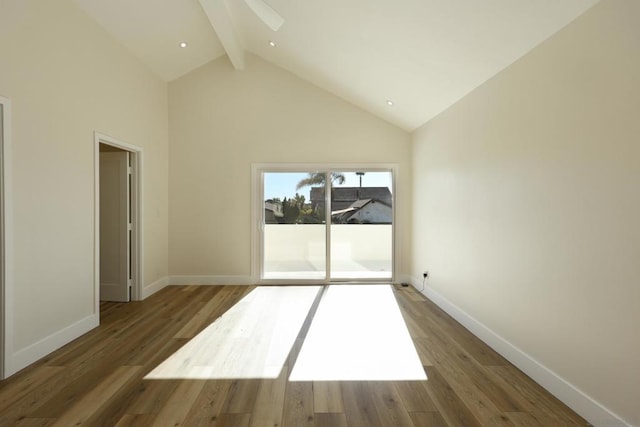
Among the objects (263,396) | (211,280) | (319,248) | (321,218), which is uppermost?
(321,218)

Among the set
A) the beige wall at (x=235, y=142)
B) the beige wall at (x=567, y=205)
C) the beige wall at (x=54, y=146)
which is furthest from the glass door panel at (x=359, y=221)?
the beige wall at (x=54, y=146)

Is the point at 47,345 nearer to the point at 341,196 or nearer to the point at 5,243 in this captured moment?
the point at 5,243

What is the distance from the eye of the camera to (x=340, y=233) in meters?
5.14

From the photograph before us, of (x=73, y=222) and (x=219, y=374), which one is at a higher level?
(x=73, y=222)

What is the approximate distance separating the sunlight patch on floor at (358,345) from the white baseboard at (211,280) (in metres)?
1.52

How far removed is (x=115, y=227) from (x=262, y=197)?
2073 mm

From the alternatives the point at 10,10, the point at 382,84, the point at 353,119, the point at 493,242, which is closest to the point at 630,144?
the point at 493,242

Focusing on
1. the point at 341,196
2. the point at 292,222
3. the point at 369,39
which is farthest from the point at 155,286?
the point at 369,39

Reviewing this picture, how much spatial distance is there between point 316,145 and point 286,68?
1.31 meters

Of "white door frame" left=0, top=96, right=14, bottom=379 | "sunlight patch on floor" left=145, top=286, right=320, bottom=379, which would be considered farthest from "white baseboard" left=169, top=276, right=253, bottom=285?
"white door frame" left=0, top=96, right=14, bottom=379

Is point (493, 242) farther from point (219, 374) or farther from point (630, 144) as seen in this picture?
point (219, 374)

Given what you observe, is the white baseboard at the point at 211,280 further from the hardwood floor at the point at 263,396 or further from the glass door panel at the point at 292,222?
the hardwood floor at the point at 263,396

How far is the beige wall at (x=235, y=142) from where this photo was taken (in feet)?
16.4

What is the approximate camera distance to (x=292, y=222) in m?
5.13
